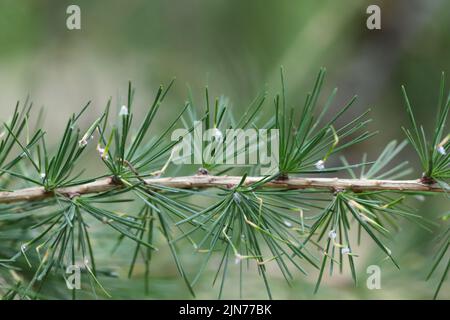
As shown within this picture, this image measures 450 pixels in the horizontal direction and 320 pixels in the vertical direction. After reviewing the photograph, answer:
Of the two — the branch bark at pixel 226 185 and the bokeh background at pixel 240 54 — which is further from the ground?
the bokeh background at pixel 240 54

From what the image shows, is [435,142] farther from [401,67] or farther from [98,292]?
[401,67]

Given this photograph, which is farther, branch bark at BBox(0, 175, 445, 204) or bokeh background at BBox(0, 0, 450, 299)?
bokeh background at BBox(0, 0, 450, 299)

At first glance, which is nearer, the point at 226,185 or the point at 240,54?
the point at 226,185

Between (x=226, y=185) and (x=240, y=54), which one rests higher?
(x=240, y=54)

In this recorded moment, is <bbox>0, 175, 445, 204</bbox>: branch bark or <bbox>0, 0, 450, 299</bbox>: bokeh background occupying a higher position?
<bbox>0, 0, 450, 299</bbox>: bokeh background
